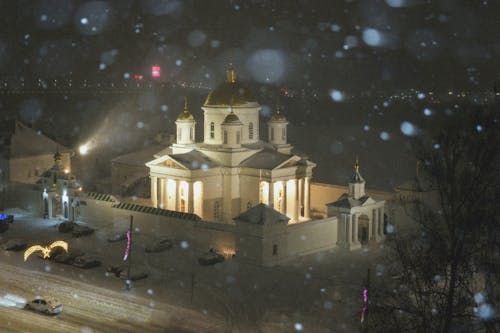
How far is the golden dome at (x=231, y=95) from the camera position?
42.7 metres

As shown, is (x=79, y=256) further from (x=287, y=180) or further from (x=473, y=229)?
(x=473, y=229)

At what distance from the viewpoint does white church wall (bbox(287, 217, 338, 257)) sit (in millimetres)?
35656

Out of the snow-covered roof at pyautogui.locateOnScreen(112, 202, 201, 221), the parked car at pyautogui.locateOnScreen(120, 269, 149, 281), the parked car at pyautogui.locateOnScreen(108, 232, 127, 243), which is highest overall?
the snow-covered roof at pyautogui.locateOnScreen(112, 202, 201, 221)

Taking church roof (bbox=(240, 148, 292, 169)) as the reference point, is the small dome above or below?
above

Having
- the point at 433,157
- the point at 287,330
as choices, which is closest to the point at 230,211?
the point at 287,330

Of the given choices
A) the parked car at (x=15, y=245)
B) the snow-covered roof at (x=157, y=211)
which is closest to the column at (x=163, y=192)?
the snow-covered roof at (x=157, y=211)

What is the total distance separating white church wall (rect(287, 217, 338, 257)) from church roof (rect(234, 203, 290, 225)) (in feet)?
2.88

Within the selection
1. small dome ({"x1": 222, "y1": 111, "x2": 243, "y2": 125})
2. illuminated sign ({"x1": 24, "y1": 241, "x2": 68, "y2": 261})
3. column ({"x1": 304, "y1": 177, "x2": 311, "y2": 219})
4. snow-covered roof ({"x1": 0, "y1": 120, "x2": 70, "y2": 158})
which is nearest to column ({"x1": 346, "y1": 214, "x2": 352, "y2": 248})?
column ({"x1": 304, "y1": 177, "x2": 311, "y2": 219})

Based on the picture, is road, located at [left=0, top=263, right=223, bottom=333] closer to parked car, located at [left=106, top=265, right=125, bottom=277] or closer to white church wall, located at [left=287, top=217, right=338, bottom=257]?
parked car, located at [left=106, top=265, right=125, bottom=277]

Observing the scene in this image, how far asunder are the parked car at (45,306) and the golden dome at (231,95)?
1813cm

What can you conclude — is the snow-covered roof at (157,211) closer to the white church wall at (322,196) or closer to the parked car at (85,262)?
the parked car at (85,262)

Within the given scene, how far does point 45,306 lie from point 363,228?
1757 cm

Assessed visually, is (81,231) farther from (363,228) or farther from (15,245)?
(363,228)

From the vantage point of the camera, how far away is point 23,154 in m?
51.7
